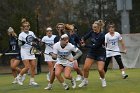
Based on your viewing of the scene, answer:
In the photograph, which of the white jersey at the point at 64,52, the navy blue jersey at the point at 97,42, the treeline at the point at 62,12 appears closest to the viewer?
the white jersey at the point at 64,52

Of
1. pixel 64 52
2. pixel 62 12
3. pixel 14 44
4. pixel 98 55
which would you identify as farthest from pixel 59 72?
pixel 62 12

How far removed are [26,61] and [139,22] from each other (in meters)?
24.9

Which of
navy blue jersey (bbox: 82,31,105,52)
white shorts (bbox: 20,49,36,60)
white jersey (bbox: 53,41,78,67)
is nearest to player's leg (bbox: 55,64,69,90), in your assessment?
white jersey (bbox: 53,41,78,67)

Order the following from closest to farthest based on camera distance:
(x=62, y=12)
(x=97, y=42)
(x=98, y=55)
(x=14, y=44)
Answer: (x=97, y=42) → (x=98, y=55) → (x=14, y=44) → (x=62, y=12)

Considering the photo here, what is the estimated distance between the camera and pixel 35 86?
15211 millimetres

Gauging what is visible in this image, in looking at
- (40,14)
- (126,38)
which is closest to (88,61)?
(126,38)

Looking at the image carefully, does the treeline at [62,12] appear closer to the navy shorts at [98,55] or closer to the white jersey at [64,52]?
the navy shorts at [98,55]

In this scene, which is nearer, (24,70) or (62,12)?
(24,70)

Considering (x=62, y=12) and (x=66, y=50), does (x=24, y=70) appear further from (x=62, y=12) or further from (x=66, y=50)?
(x=62, y=12)

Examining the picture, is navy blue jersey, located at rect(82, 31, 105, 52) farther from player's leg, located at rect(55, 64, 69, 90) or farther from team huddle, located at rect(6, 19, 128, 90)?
player's leg, located at rect(55, 64, 69, 90)

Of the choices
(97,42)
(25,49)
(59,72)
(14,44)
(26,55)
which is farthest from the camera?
(14,44)

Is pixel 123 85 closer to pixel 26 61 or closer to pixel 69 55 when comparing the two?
pixel 69 55

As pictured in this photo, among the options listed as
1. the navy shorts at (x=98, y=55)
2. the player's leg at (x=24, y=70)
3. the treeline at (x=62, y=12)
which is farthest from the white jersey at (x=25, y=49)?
the treeline at (x=62, y=12)

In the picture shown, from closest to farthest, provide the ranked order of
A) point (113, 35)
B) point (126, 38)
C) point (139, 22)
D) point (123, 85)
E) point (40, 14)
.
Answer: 1. point (123, 85)
2. point (113, 35)
3. point (126, 38)
4. point (139, 22)
5. point (40, 14)
